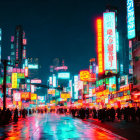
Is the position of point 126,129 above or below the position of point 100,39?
below

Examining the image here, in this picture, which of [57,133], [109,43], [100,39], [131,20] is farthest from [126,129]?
[100,39]

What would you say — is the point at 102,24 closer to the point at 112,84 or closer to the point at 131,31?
the point at 112,84

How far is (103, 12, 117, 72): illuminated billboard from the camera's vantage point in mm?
70500

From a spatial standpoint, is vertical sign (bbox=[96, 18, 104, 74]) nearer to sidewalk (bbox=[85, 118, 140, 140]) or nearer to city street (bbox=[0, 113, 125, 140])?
sidewalk (bbox=[85, 118, 140, 140])

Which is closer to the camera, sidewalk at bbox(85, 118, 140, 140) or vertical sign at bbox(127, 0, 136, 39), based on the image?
sidewalk at bbox(85, 118, 140, 140)

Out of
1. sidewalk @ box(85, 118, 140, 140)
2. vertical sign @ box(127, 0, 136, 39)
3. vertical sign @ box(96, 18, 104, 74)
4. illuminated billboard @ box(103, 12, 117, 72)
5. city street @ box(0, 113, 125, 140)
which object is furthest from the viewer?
vertical sign @ box(96, 18, 104, 74)

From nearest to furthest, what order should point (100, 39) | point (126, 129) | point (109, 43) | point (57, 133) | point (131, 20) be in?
point (57, 133) < point (126, 129) < point (131, 20) < point (109, 43) < point (100, 39)

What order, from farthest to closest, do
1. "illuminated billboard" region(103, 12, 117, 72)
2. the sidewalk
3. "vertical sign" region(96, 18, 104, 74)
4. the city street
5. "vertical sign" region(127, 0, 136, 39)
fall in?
"vertical sign" region(96, 18, 104, 74), "illuminated billboard" region(103, 12, 117, 72), "vertical sign" region(127, 0, 136, 39), the sidewalk, the city street

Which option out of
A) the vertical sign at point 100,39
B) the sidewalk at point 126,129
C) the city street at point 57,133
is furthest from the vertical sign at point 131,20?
the city street at point 57,133

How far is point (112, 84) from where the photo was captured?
275 ft

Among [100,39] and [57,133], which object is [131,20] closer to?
[100,39]

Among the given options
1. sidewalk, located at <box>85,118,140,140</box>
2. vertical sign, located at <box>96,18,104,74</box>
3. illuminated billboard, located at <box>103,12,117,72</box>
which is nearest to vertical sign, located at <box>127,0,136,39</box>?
illuminated billboard, located at <box>103,12,117,72</box>

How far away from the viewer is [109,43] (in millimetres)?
70938

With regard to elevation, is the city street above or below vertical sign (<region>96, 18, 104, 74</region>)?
below
